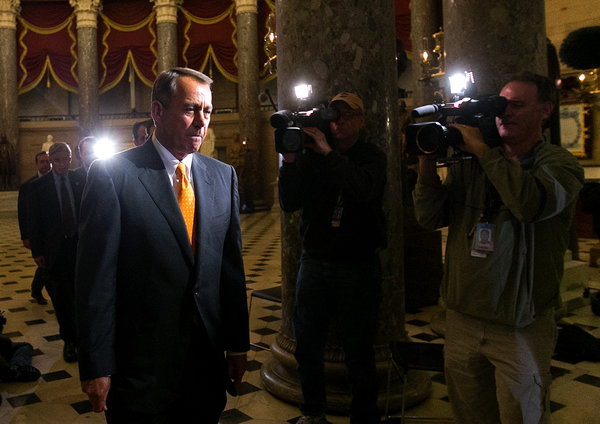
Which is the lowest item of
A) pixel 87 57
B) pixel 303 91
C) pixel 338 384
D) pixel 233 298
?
pixel 338 384

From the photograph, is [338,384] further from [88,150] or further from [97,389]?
[88,150]

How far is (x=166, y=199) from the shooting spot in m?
1.62

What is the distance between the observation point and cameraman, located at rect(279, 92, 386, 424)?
2334mm

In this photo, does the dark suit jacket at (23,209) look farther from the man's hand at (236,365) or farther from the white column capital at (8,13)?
the white column capital at (8,13)

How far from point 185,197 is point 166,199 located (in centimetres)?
9

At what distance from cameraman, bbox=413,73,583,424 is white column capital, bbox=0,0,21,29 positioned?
2001cm

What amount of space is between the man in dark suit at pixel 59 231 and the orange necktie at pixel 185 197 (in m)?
2.43

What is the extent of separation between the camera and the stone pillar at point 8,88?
17859 millimetres

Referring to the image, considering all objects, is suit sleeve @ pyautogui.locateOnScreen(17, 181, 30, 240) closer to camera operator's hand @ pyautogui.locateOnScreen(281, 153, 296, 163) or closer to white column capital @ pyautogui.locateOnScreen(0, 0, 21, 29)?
camera operator's hand @ pyautogui.locateOnScreen(281, 153, 296, 163)

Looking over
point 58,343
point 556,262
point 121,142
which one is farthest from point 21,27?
point 556,262

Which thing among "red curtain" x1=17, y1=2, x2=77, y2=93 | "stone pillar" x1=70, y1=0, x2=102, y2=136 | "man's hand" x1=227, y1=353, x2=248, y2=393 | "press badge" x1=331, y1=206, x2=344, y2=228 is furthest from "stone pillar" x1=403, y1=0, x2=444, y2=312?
"red curtain" x1=17, y1=2, x2=77, y2=93

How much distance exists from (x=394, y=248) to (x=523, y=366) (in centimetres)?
134

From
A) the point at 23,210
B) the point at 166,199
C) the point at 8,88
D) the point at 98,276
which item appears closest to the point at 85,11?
the point at 8,88

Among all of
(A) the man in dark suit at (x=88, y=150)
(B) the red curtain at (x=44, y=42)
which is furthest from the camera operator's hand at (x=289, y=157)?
(B) the red curtain at (x=44, y=42)
